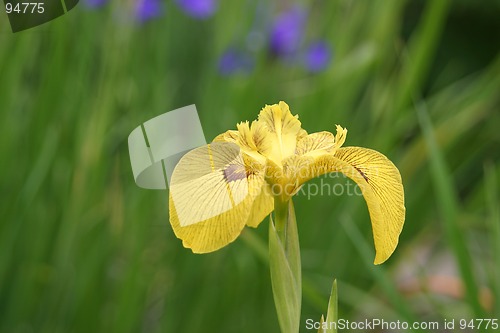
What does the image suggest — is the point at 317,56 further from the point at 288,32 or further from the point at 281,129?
the point at 281,129

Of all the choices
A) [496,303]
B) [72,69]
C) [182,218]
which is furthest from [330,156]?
[72,69]

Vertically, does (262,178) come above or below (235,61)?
below

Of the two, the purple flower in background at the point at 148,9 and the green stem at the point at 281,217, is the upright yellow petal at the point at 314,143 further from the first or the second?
the purple flower in background at the point at 148,9

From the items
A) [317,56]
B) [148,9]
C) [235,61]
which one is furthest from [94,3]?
[317,56]

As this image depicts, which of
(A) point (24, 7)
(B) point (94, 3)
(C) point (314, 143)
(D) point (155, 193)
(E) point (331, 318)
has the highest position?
(B) point (94, 3)

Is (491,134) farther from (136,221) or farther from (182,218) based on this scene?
(182,218)

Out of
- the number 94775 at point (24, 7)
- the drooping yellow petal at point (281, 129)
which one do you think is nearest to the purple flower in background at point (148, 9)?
the number 94775 at point (24, 7)

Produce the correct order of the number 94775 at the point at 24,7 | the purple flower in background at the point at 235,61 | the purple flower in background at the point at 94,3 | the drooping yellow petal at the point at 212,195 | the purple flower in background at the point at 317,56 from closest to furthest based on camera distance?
the drooping yellow petal at the point at 212,195
the number 94775 at the point at 24,7
the purple flower in background at the point at 94,3
the purple flower in background at the point at 235,61
the purple flower in background at the point at 317,56
